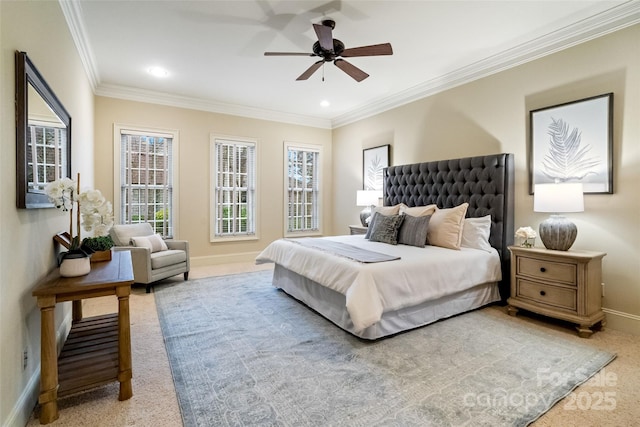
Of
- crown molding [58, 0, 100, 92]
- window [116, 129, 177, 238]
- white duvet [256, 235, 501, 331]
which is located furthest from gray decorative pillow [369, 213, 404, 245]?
crown molding [58, 0, 100, 92]

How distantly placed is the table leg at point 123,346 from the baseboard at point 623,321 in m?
3.89

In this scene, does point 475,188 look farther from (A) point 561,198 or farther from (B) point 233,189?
(B) point 233,189

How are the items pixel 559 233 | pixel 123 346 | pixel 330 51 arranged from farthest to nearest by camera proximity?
pixel 330 51 < pixel 559 233 < pixel 123 346

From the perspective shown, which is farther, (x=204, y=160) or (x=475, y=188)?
(x=204, y=160)

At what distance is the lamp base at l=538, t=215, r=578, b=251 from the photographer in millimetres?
2814

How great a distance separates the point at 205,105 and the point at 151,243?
8.46 ft

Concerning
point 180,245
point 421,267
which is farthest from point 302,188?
point 421,267

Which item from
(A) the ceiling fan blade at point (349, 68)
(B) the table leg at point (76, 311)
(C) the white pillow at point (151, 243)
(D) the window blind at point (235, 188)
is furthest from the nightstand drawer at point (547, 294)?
(D) the window blind at point (235, 188)

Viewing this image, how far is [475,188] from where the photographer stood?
3723 millimetres

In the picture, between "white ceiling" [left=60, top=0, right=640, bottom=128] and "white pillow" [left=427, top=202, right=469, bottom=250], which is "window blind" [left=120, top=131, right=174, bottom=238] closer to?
"white ceiling" [left=60, top=0, right=640, bottom=128]

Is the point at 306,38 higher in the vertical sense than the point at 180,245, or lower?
higher

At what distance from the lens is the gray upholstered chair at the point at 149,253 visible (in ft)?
12.7

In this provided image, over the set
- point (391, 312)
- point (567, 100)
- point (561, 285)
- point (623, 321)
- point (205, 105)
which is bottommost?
point (623, 321)

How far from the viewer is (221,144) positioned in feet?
18.4
